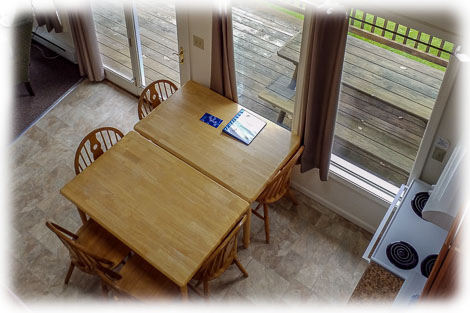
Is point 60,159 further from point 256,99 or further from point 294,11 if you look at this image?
point 294,11

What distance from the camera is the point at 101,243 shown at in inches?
142

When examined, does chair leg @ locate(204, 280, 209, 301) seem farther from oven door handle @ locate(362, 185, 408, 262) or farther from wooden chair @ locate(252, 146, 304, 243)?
oven door handle @ locate(362, 185, 408, 262)

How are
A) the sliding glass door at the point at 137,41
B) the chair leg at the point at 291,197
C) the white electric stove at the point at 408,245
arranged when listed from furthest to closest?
the sliding glass door at the point at 137,41
the chair leg at the point at 291,197
the white electric stove at the point at 408,245

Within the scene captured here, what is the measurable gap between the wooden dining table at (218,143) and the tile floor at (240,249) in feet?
1.05

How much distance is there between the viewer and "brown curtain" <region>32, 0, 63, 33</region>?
17.4 ft

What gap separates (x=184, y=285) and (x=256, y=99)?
179 cm

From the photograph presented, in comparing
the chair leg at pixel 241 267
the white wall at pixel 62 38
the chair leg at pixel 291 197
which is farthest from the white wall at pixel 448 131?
the white wall at pixel 62 38

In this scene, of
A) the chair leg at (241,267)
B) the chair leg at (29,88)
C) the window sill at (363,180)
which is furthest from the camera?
the chair leg at (29,88)

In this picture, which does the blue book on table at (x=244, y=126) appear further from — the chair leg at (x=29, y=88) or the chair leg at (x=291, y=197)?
the chair leg at (x=29, y=88)

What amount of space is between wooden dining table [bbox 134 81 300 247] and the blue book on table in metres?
0.03

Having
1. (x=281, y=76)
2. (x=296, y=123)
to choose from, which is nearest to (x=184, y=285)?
(x=296, y=123)

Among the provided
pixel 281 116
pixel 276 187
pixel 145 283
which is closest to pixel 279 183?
pixel 276 187

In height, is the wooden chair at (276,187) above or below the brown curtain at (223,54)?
below

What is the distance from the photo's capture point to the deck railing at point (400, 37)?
3.08 meters
